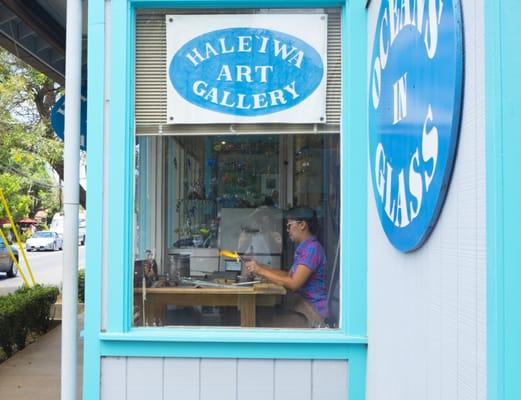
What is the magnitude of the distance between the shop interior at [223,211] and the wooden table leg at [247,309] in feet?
0.05

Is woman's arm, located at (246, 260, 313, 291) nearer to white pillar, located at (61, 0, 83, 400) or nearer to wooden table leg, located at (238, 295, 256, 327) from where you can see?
wooden table leg, located at (238, 295, 256, 327)

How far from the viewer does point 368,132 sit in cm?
258

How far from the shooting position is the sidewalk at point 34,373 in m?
5.26

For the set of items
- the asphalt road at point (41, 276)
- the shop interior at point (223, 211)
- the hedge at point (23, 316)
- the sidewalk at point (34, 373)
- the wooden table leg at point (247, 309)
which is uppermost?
the shop interior at point (223, 211)

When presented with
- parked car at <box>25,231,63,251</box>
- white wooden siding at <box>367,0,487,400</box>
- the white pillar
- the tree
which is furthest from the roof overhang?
parked car at <box>25,231,63,251</box>

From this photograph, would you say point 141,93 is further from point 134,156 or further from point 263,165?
point 263,165

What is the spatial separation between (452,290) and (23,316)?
661cm

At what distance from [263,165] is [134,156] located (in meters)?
0.80

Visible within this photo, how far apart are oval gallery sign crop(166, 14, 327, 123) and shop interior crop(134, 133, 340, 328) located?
0.50ft

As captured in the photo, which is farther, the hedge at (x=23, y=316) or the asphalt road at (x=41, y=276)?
the asphalt road at (x=41, y=276)
